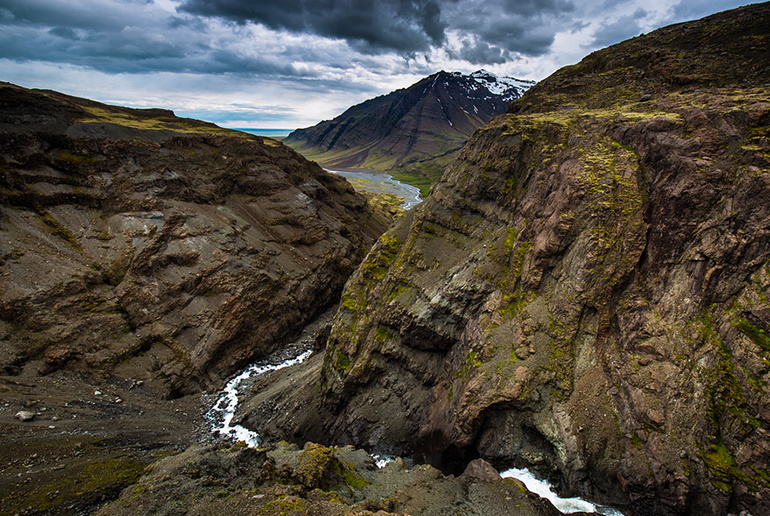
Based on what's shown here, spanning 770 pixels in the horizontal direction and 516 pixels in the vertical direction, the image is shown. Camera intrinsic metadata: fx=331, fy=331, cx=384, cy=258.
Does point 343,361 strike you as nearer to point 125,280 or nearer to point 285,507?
point 285,507

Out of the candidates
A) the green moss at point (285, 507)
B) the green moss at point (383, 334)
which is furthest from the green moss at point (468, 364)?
the green moss at point (285, 507)

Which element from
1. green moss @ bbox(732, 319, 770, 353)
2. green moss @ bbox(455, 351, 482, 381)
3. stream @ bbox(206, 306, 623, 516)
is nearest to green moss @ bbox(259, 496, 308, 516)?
stream @ bbox(206, 306, 623, 516)

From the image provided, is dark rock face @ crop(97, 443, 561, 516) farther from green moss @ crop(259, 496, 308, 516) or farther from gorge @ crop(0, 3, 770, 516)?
gorge @ crop(0, 3, 770, 516)

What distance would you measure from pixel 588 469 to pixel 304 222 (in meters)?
55.2

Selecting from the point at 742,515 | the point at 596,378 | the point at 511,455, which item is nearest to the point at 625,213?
the point at 596,378

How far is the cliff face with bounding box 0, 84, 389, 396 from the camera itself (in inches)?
1384

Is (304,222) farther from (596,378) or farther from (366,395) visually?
(596,378)

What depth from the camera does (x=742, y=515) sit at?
45.1ft

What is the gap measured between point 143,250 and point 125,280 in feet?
14.4

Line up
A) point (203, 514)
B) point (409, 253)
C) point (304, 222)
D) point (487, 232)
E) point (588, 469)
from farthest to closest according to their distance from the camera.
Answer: point (304, 222) < point (409, 253) < point (487, 232) < point (588, 469) < point (203, 514)

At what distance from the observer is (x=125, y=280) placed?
134 feet

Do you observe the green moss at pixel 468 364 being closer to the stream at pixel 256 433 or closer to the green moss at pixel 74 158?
the stream at pixel 256 433

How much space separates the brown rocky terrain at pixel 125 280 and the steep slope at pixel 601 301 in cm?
1392

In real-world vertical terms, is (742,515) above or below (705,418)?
below
